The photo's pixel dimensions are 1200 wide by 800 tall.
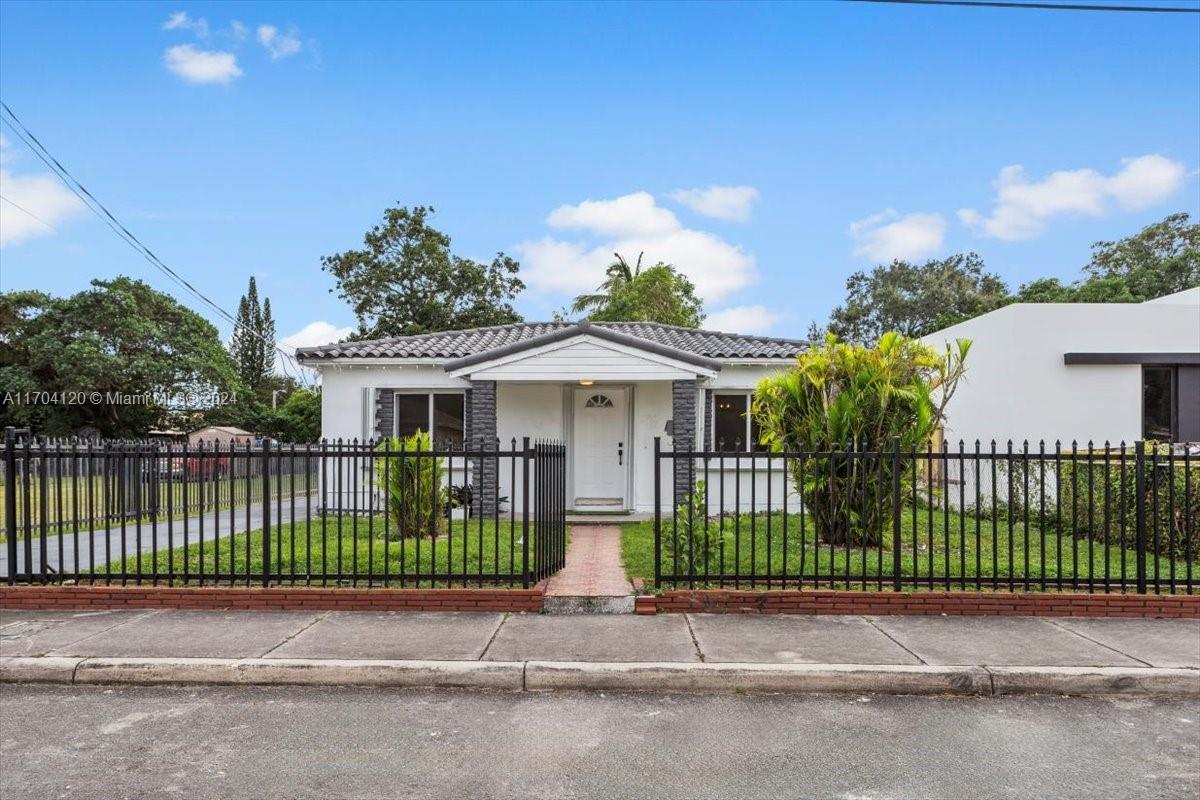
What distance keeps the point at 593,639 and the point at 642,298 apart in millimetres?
29673

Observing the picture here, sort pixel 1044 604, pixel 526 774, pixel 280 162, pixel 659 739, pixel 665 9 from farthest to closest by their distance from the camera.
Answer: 1. pixel 280 162
2. pixel 665 9
3. pixel 1044 604
4. pixel 659 739
5. pixel 526 774

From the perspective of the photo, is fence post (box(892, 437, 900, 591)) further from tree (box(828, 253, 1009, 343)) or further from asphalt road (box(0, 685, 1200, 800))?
tree (box(828, 253, 1009, 343))

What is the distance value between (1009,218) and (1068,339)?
71.7ft

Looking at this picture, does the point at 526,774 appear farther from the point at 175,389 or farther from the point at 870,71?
the point at 175,389

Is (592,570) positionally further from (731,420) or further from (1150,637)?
(731,420)

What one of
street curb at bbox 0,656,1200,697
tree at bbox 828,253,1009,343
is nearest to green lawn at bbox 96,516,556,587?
street curb at bbox 0,656,1200,697

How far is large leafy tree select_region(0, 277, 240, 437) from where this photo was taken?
34156mm

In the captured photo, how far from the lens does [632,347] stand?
13.5 m

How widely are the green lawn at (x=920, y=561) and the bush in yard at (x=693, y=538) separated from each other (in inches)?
3.4

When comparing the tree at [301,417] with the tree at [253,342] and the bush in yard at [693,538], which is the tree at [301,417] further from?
the bush in yard at [693,538]

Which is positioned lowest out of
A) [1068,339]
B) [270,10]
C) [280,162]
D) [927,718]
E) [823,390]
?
[927,718]

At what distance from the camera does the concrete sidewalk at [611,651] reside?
546cm

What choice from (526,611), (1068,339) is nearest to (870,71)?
(1068,339)

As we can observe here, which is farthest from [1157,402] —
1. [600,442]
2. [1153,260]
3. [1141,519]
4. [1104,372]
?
[1153,260]
